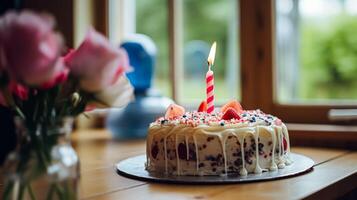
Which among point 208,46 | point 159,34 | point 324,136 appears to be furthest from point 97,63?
point 159,34

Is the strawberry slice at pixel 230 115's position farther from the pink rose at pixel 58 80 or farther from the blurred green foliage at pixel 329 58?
the blurred green foliage at pixel 329 58

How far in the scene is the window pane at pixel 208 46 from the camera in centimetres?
201

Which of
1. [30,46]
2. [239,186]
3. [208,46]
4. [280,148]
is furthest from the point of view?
[208,46]

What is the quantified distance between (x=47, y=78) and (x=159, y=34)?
1.58 meters

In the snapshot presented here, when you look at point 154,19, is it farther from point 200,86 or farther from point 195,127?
point 195,127

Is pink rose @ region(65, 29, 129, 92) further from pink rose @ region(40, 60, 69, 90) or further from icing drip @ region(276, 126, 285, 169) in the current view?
icing drip @ region(276, 126, 285, 169)

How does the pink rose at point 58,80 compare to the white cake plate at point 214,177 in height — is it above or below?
above

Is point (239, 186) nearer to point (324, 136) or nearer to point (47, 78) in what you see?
point (47, 78)

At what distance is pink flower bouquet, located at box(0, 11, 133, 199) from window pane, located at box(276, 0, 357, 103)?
116 centimetres

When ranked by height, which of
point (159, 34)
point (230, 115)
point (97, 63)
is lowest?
point (230, 115)

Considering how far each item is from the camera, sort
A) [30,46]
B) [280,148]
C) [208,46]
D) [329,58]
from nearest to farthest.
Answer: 1. [30,46]
2. [280,148]
3. [329,58]
4. [208,46]


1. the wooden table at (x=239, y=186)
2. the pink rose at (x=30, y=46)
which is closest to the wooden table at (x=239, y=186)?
the wooden table at (x=239, y=186)

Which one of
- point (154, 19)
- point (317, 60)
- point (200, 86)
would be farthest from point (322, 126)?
point (154, 19)

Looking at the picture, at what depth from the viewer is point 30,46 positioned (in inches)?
24.8
